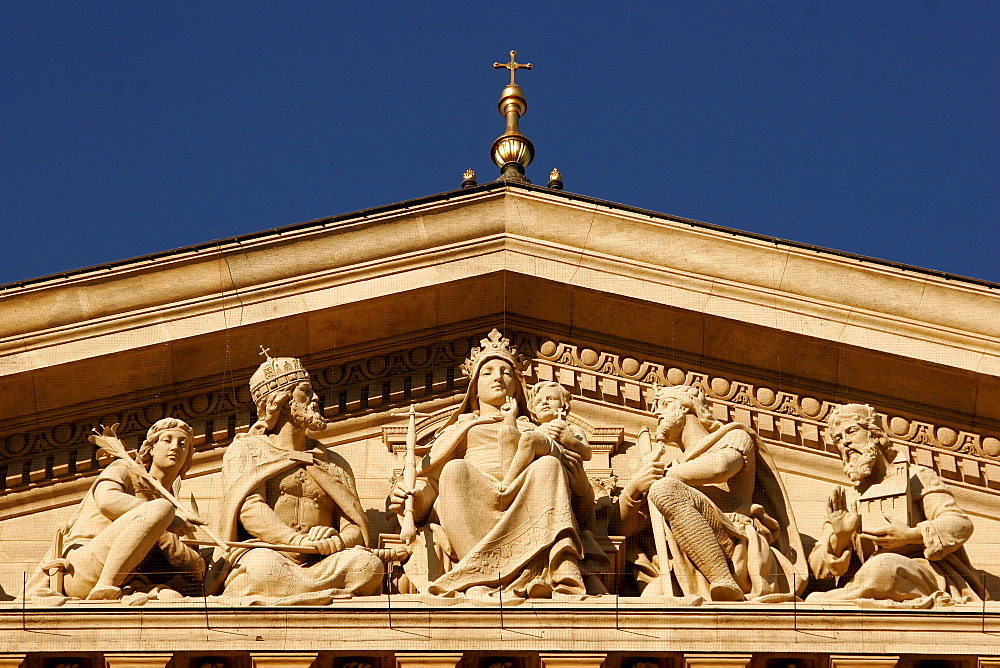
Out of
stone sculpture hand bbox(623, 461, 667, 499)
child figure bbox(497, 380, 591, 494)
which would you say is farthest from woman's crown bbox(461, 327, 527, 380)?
stone sculpture hand bbox(623, 461, 667, 499)

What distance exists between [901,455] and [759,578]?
55.9 inches

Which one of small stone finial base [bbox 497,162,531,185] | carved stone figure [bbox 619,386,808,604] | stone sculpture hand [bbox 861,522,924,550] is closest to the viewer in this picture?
carved stone figure [bbox 619,386,808,604]

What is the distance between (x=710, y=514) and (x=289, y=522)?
258 cm

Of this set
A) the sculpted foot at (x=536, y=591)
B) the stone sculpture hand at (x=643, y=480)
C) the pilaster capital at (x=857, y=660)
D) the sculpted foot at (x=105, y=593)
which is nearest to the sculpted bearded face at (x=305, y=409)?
the sculpted foot at (x=105, y=593)

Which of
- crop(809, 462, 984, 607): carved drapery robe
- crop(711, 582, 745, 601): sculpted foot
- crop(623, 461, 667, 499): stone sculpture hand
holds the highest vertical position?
crop(623, 461, 667, 499): stone sculpture hand

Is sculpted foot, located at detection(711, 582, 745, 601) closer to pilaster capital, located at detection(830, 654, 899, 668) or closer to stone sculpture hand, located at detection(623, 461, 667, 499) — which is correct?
pilaster capital, located at detection(830, 654, 899, 668)

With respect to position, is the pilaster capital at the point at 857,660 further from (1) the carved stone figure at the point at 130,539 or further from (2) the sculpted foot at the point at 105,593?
(2) the sculpted foot at the point at 105,593

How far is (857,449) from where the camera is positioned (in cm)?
1784

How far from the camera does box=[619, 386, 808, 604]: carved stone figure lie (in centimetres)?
1717

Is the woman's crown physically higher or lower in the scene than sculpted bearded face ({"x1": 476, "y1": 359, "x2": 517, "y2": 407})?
higher

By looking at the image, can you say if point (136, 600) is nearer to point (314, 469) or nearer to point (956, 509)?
point (314, 469)

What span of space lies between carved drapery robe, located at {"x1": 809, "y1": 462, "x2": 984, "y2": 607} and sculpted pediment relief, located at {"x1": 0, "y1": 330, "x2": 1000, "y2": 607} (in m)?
0.01

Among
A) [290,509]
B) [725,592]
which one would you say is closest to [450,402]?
[290,509]

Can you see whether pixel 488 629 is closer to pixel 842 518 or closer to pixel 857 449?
pixel 842 518
